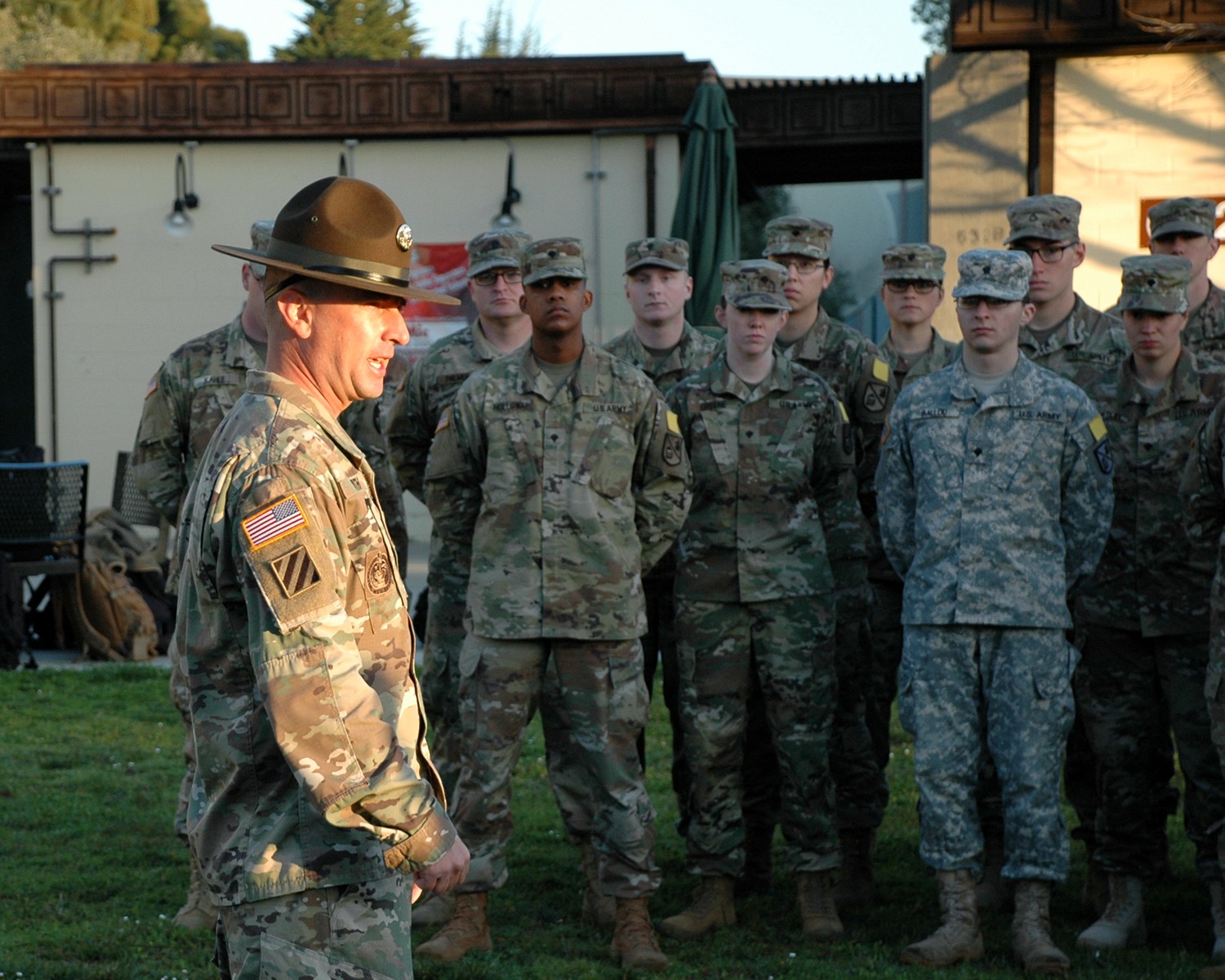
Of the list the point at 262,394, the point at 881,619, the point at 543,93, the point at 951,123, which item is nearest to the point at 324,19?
the point at 543,93

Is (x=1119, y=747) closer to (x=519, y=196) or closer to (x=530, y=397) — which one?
(x=530, y=397)

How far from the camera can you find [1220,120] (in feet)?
35.4

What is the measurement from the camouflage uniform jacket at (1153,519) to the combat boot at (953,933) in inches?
43.5

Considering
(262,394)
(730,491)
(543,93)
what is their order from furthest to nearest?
(543,93), (730,491), (262,394)

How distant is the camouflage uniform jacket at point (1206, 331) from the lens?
6.09 meters

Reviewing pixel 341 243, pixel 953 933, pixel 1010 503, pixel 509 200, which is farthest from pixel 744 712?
pixel 509 200

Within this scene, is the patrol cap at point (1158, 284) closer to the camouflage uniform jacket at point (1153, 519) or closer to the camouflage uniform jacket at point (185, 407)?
the camouflage uniform jacket at point (1153, 519)

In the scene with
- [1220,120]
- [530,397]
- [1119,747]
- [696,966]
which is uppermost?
[1220,120]

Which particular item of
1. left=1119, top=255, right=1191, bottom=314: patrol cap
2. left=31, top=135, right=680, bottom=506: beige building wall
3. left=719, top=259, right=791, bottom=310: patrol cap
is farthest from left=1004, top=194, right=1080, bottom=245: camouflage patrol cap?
left=31, top=135, right=680, bottom=506: beige building wall

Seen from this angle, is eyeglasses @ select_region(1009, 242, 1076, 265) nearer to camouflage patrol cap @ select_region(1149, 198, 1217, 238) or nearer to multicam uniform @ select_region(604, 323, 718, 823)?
camouflage patrol cap @ select_region(1149, 198, 1217, 238)

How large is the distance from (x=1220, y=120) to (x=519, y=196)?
6735 millimetres

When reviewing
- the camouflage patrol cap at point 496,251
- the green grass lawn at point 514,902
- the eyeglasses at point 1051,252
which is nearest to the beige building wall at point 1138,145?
the green grass lawn at point 514,902

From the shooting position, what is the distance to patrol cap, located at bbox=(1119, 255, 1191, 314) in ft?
17.9

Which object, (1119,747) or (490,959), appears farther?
(1119,747)
